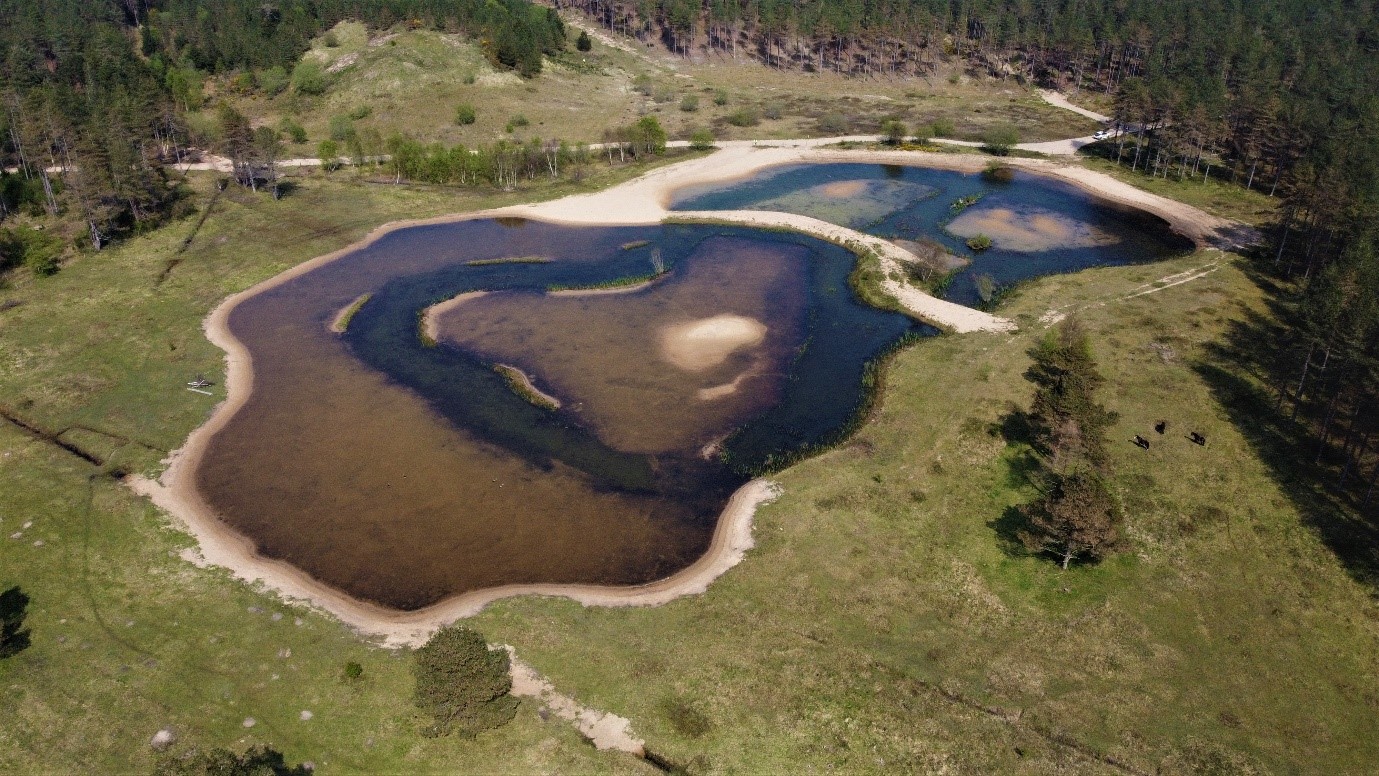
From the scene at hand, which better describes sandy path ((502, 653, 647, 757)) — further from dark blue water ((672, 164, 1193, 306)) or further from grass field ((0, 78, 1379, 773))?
dark blue water ((672, 164, 1193, 306))

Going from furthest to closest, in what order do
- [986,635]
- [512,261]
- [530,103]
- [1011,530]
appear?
[530,103], [512,261], [1011,530], [986,635]

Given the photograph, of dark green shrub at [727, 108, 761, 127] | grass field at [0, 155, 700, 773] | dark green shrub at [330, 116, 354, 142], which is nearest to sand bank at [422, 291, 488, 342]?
grass field at [0, 155, 700, 773]

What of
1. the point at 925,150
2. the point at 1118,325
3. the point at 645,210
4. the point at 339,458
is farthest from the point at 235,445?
the point at 925,150

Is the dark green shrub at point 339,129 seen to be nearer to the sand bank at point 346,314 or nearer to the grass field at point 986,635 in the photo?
the sand bank at point 346,314

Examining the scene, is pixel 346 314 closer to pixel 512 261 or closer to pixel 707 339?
pixel 512 261

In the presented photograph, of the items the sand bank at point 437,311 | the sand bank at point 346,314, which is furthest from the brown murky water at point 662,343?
the sand bank at point 346,314

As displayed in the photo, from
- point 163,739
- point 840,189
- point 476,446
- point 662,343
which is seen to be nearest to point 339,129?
point 840,189
